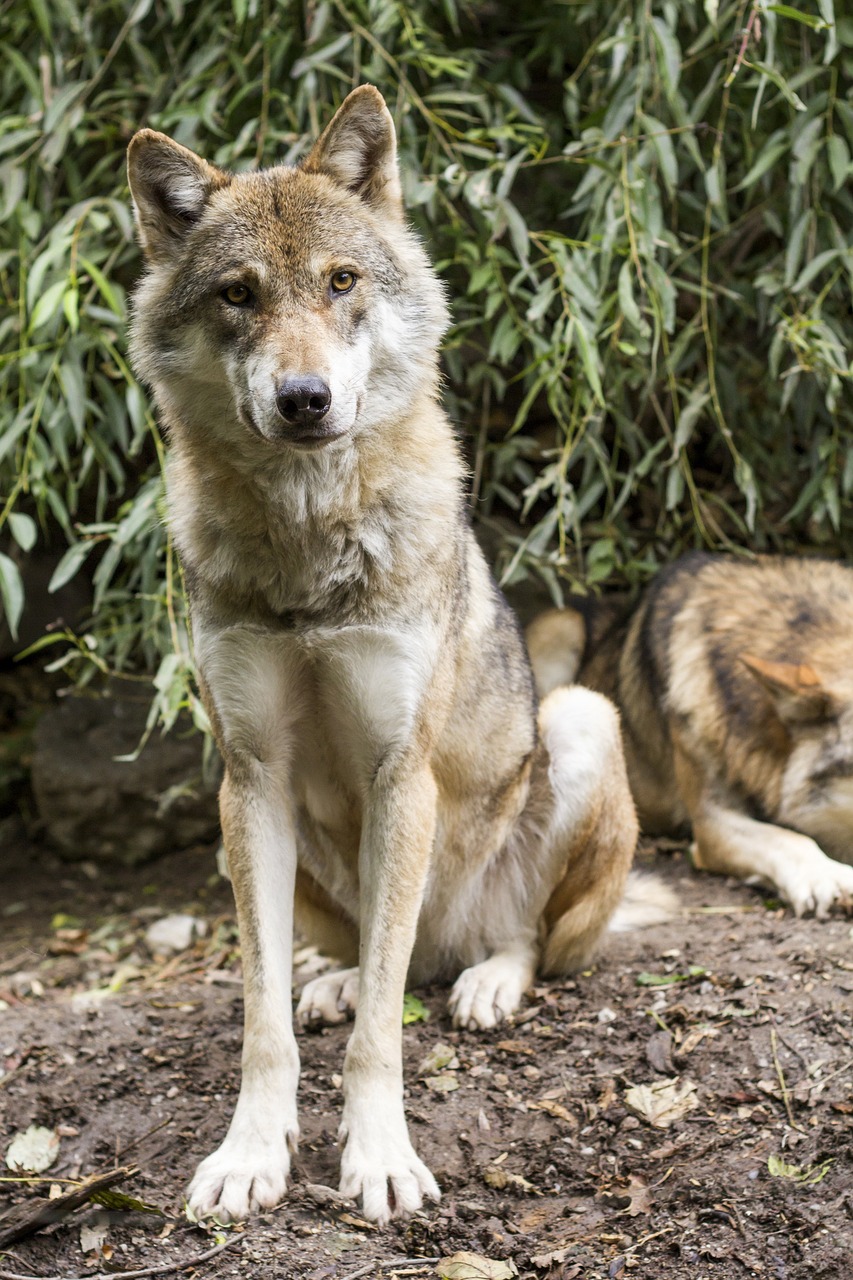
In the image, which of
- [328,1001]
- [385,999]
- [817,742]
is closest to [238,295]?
[385,999]

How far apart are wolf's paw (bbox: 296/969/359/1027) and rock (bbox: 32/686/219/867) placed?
6.68 feet

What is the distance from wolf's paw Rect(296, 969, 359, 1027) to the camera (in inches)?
148

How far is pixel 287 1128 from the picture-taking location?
9.54 ft

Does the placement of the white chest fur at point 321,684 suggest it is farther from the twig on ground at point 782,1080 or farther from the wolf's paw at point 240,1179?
the twig on ground at point 782,1080

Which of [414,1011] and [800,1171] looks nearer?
[800,1171]

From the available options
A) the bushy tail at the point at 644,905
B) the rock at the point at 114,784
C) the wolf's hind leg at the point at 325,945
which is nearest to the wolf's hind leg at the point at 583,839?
the bushy tail at the point at 644,905

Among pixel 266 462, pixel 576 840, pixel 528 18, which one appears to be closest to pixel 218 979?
pixel 576 840

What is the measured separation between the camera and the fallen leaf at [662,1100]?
309 cm

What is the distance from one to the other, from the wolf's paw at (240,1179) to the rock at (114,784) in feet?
9.67

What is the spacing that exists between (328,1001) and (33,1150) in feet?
3.16

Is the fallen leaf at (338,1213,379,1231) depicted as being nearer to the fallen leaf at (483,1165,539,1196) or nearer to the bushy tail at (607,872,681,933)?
the fallen leaf at (483,1165,539,1196)

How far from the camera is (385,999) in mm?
2957

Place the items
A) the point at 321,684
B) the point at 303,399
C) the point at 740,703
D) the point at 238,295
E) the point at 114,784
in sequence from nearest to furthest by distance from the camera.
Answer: the point at 303,399, the point at 238,295, the point at 321,684, the point at 740,703, the point at 114,784

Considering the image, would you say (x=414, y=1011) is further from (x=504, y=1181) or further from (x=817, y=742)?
(x=817, y=742)
